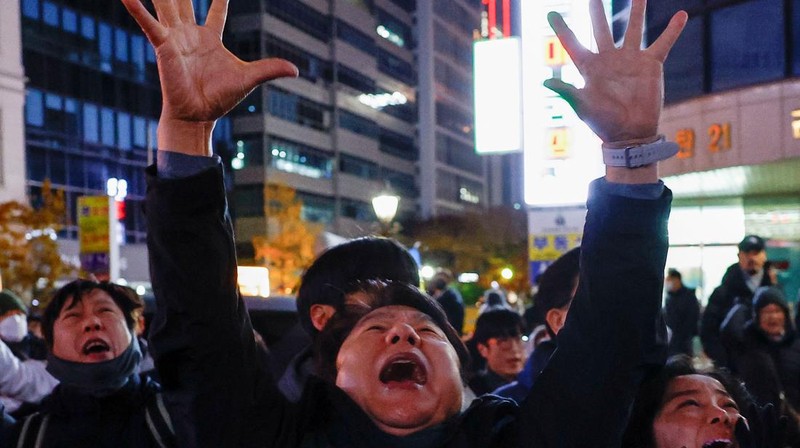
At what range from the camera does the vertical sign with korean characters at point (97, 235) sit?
1680 centimetres

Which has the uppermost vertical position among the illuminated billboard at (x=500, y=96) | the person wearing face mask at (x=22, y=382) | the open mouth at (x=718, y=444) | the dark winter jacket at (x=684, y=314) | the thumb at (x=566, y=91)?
the illuminated billboard at (x=500, y=96)

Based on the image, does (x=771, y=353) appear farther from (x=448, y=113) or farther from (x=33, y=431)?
(x=448, y=113)

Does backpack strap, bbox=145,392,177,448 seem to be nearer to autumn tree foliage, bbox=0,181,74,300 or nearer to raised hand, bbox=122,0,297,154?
raised hand, bbox=122,0,297,154

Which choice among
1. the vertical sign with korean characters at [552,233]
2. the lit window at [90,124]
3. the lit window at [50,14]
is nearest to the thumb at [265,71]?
the vertical sign with korean characters at [552,233]

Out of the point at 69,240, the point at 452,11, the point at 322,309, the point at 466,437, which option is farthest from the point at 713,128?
the point at 452,11

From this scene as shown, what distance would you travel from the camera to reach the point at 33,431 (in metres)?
2.93

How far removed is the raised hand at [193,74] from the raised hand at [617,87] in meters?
0.61

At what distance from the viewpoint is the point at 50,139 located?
38.3 m

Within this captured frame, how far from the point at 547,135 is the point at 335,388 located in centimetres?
1313

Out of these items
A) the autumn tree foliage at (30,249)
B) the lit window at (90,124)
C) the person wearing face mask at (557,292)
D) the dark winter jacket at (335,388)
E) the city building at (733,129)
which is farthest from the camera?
the lit window at (90,124)

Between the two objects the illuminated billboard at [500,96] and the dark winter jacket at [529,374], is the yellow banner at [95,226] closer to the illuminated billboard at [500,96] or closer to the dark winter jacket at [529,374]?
the illuminated billboard at [500,96]

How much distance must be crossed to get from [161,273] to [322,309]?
112 centimetres

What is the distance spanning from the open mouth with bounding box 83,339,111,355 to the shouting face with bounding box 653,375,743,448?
1842 mm

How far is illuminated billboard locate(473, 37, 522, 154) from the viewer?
55.2ft
